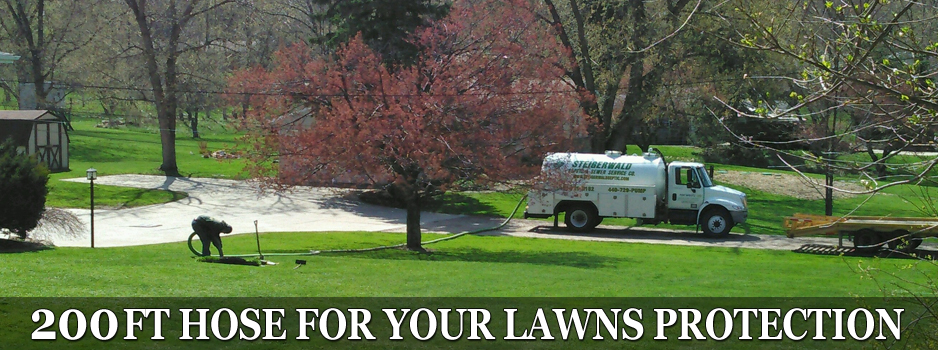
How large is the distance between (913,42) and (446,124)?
50.2ft

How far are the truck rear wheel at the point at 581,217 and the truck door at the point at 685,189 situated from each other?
8.37ft

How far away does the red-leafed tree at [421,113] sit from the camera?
66.5 feet

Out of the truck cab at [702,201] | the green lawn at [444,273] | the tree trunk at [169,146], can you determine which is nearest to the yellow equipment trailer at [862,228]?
the green lawn at [444,273]

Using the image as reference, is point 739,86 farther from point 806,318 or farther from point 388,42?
point 806,318

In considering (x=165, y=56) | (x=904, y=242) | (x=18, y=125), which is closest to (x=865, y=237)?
(x=904, y=242)

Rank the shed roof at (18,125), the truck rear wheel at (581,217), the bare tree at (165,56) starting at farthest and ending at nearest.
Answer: the bare tree at (165,56), the shed roof at (18,125), the truck rear wheel at (581,217)

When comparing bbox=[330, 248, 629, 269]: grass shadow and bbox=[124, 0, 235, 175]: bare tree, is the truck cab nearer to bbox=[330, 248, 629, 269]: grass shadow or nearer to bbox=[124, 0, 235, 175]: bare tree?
bbox=[330, 248, 629, 269]: grass shadow

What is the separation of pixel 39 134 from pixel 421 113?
2846 cm

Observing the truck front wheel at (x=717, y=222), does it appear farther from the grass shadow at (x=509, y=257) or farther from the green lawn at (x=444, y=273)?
the grass shadow at (x=509, y=257)

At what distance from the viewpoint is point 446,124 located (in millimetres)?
20875

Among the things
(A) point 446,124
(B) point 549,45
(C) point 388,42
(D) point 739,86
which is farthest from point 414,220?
(D) point 739,86

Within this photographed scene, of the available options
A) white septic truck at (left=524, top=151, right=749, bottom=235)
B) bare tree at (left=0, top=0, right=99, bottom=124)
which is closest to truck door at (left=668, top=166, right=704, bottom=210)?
white septic truck at (left=524, top=151, right=749, bottom=235)

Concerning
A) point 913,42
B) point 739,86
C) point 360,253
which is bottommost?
point 360,253

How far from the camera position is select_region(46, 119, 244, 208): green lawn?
35.8 m
